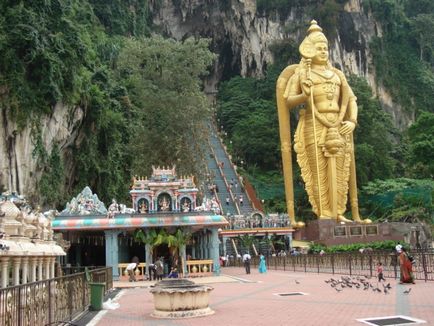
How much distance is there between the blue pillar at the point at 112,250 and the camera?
22.2 metres

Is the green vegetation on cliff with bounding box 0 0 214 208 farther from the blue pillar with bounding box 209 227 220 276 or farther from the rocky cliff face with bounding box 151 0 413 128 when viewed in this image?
the rocky cliff face with bounding box 151 0 413 128

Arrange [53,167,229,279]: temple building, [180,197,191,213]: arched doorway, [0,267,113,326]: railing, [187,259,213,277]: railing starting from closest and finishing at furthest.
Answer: [0,267,113,326]: railing < [53,167,229,279]: temple building < [187,259,213,277]: railing < [180,197,191,213]: arched doorway

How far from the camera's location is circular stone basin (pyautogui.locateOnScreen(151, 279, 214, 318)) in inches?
407

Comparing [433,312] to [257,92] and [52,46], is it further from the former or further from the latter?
[257,92]

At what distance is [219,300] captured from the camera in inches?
520

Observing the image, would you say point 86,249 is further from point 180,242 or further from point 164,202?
point 180,242

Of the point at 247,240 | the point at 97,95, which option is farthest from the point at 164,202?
the point at 247,240

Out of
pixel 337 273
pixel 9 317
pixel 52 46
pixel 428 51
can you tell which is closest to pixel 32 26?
pixel 52 46

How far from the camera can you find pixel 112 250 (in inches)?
886

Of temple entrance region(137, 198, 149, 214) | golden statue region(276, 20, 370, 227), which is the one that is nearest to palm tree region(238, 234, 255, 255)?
golden statue region(276, 20, 370, 227)

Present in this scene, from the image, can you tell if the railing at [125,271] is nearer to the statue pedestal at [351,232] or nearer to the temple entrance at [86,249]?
the temple entrance at [86,249]

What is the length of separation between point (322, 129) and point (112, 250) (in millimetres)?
17844

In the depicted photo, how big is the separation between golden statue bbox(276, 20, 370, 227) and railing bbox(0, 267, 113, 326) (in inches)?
992

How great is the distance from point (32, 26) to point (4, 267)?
18586 mm
